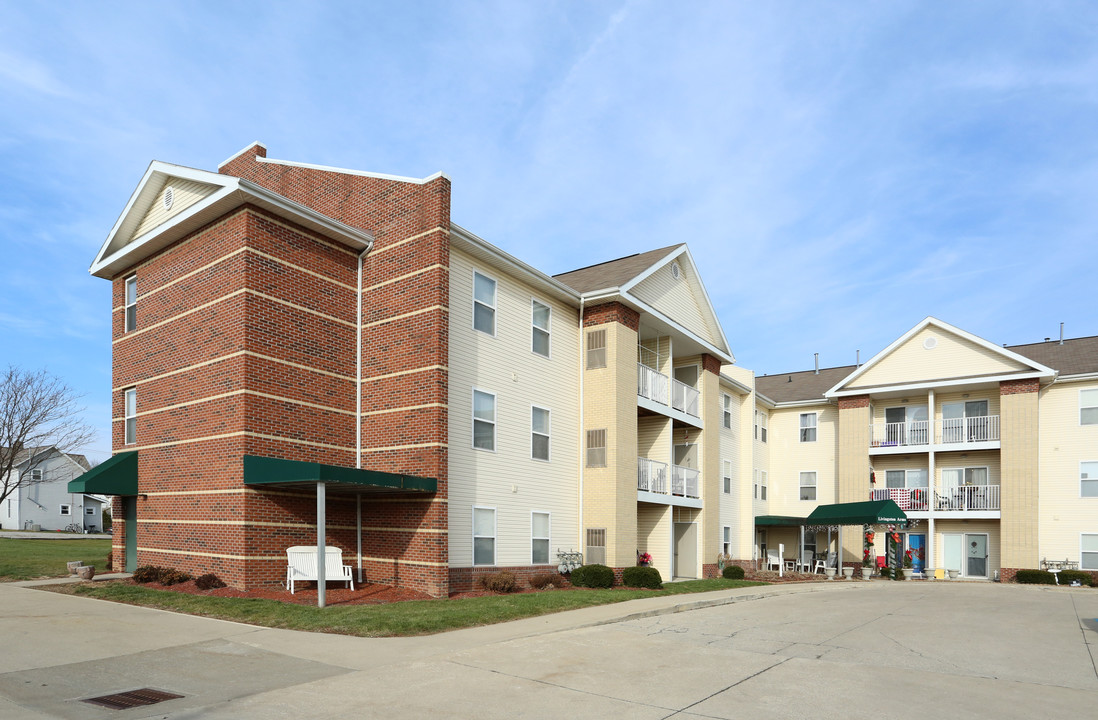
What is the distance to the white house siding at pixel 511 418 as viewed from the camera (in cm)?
1895

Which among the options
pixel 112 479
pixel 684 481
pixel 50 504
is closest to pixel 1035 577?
pixel 684 481

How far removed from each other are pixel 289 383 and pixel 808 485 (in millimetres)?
27118

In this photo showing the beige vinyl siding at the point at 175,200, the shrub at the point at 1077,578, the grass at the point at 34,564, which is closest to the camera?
the beige vinyl siding at the point at 175,200

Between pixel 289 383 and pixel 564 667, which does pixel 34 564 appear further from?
pixel 564 667

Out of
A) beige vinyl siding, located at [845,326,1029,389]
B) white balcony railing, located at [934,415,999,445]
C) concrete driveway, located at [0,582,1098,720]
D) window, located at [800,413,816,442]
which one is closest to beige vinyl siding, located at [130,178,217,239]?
concrete driveway, located at [0,582,1098,720]

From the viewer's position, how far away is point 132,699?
804 centimetres

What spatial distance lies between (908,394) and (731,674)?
28.3 metres

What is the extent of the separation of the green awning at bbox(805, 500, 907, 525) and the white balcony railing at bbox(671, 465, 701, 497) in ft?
21.1

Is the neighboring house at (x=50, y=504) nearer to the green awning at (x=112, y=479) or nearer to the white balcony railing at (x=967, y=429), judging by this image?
the green awning at (x=112, y=479)

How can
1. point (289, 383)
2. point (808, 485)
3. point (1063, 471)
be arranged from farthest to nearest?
point (808, 485) → point (1063, 471) → point (289, 383)

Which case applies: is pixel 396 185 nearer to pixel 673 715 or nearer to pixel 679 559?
pixel 673 715

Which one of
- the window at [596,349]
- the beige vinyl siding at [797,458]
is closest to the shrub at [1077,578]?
the beige vinyl siding at [797,458]

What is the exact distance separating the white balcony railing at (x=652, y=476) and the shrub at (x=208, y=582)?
1263cm

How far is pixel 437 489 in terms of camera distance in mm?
17203
